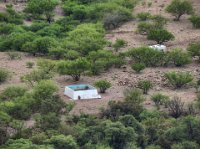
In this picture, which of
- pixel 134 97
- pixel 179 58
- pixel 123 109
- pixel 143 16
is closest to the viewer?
pixel 123 109

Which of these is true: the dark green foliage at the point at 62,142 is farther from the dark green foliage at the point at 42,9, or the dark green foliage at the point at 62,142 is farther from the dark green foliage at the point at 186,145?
the dark green foliage at the point at 42,9

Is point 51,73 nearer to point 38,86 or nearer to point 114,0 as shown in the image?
point 38,86

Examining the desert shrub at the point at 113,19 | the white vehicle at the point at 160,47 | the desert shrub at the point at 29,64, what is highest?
the white vehicle at the point at 160,47

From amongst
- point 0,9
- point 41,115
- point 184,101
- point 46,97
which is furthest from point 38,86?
point 0,9

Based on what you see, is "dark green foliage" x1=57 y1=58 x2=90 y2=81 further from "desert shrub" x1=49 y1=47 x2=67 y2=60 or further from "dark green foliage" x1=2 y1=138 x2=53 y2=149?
"dark green foliage" x1=2 y1=138 x2=53 y2=149

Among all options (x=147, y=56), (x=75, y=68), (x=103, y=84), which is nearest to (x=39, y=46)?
(x=75, y=68)

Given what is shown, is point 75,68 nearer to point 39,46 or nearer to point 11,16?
point 39,46

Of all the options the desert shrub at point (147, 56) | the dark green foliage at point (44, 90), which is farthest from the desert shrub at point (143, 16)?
the dark green foliage at point (44, 90)
